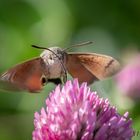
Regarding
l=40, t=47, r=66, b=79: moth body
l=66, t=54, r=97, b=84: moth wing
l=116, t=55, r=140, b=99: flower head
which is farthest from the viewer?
l=116, t=55, r=140, b=99: flower head

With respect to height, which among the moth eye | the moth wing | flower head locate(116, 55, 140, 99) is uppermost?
the moth wing

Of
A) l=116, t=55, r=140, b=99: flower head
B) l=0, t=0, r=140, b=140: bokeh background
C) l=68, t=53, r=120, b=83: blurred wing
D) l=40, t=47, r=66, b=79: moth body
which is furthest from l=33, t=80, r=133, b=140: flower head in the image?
l=0, t=0, r=140, b=140: bokeh background

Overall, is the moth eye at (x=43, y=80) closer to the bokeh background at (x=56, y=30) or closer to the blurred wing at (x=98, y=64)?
the blurred wing at (x=98, y=64)

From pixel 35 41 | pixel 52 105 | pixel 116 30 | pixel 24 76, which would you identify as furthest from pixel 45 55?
pixel 116 30

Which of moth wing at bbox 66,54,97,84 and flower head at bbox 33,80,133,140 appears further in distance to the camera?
moth wing at bbox 66,54,97,84

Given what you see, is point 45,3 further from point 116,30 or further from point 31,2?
point 116,30

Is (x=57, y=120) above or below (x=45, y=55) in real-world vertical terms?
below

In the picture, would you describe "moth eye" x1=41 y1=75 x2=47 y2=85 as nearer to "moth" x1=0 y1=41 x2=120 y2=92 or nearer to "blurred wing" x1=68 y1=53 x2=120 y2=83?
"moth" x1=0 y1=41 x2=120 y2=92

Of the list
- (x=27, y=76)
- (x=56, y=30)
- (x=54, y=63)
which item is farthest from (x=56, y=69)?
(x=56, y=30)
